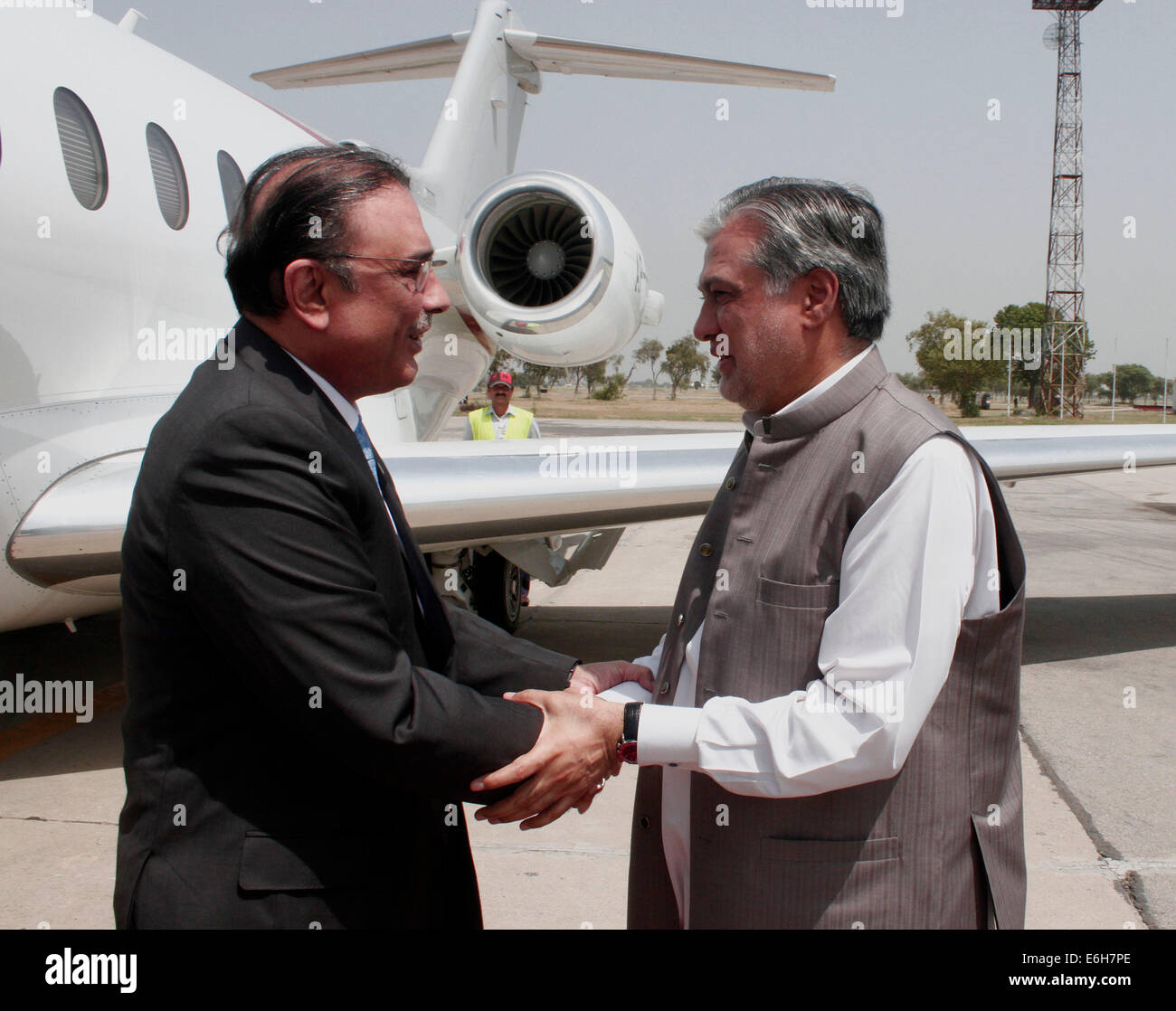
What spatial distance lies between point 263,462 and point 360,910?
0.77 m

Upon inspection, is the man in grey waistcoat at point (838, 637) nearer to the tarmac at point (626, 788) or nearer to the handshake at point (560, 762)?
the handshake at point (560, 762)

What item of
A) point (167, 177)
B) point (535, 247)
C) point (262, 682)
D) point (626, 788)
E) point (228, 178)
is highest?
point (228, 178)

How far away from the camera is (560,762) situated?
79.2 inches

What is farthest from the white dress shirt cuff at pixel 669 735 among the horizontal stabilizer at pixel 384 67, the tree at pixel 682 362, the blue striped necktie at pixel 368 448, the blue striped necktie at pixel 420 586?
the tree at pixel 682 362

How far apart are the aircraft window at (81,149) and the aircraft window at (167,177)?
1.47 feet

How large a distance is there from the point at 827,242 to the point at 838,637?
0.71m

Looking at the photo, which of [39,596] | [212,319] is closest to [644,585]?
[212,319]

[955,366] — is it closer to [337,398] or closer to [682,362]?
[682,362]

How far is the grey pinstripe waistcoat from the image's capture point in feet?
5.79

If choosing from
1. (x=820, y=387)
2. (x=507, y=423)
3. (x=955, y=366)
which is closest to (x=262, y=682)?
(x=820, y=387)

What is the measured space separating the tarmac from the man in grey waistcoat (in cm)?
Answer: 205

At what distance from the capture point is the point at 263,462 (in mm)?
1630

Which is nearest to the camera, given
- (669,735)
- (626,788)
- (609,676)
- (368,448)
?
(669,735)

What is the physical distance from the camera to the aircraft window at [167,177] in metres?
5.81
